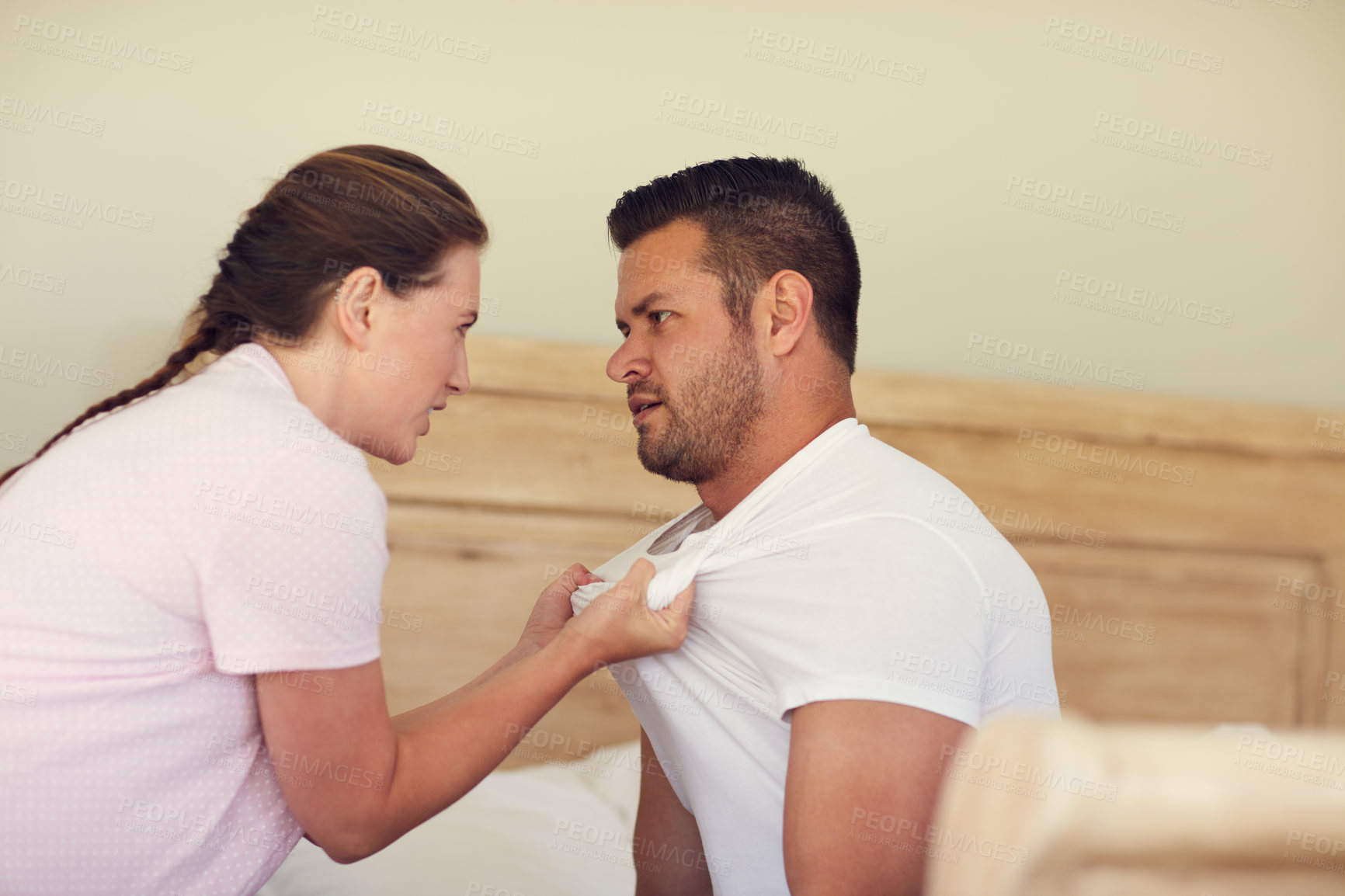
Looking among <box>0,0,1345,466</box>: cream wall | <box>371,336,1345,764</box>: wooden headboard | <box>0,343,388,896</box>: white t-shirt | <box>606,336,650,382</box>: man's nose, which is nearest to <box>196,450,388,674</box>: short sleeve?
<box>0,343,388,896</box>: white t-shirt

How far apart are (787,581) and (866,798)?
0.72ft

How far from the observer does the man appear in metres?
0.84

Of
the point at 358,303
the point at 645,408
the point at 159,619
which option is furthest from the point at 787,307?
the point at 159,619

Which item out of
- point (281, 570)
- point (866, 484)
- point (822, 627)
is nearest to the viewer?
point (281, 570)

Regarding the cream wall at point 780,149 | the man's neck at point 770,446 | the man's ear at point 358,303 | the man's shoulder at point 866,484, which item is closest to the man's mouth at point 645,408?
the man's neck at point 770,446

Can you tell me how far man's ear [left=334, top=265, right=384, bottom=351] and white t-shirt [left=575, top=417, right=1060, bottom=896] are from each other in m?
0.38

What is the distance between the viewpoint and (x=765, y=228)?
119 cm

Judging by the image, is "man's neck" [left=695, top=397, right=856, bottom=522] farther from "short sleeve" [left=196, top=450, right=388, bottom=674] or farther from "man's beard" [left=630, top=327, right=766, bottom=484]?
"short sleeve" [left=196, top=450, right=388, bottom=674]

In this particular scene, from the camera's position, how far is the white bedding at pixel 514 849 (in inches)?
49.9

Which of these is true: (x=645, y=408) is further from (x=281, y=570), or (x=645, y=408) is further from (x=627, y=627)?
(x=281, y=570)

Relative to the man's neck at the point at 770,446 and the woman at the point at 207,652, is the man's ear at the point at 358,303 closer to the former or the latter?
the woman at the point at 207,652

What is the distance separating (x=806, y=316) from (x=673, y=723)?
48 centimetres

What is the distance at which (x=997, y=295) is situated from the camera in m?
2.08

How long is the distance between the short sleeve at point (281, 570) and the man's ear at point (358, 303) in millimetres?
177
